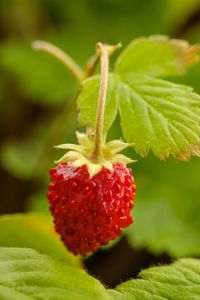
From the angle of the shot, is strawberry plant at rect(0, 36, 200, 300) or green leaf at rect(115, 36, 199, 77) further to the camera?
green leaf at rect(115, 36, 199, 77)

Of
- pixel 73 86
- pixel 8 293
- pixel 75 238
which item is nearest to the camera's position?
pixel 8 293

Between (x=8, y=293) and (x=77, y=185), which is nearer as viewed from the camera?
(x=8, y=293)

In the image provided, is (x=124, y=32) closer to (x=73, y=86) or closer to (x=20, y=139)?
(x=73, y=86)

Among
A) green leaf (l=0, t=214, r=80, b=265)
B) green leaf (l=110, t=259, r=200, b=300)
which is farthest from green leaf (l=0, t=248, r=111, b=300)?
green leaf (l=0, t=214, r=80, b=265)

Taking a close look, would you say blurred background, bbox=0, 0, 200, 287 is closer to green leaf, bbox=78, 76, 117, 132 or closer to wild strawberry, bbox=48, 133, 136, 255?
green leaf, bbox=78, 76, 117, 132

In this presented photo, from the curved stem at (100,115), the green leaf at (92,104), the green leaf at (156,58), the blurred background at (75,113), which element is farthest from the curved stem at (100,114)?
the blurred background at (75,113)

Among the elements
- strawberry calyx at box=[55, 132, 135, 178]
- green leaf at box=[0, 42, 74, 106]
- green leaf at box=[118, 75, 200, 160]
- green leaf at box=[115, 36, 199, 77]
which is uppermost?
green leaf at box=[0, 42, 74, 106]

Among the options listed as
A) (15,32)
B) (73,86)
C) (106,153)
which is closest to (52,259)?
(106,153)
